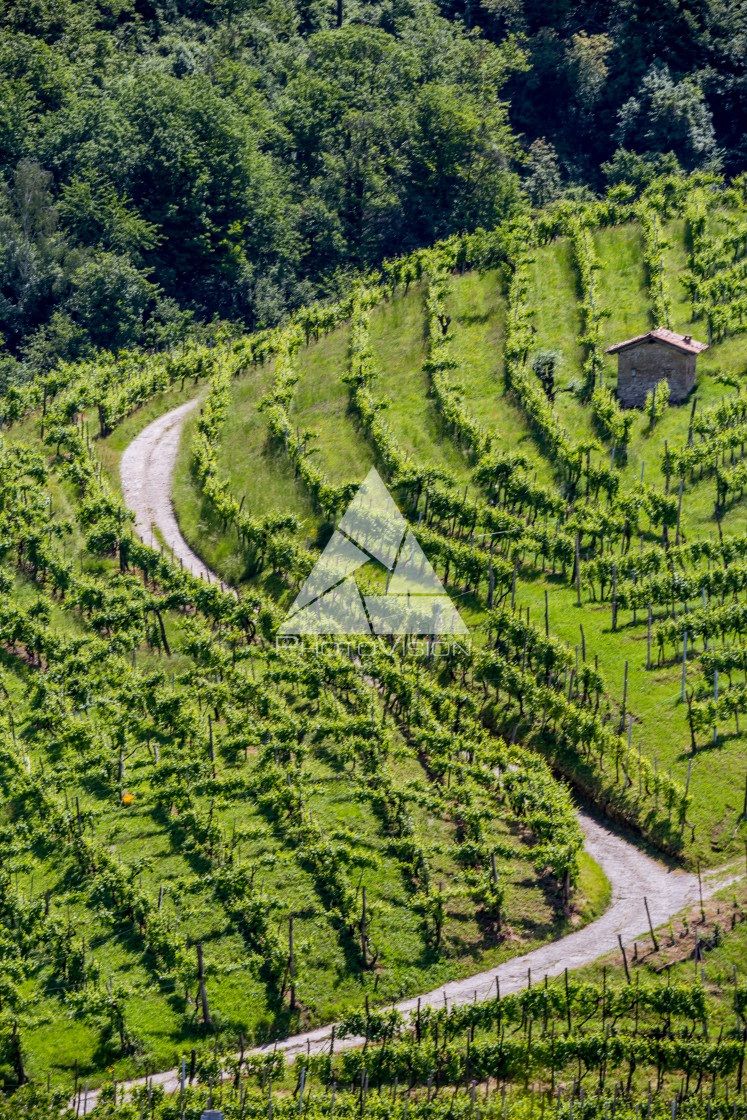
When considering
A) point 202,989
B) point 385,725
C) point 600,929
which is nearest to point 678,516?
point 385,725

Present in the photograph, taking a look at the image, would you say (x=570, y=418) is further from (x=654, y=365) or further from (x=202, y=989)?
(x=202, y=989)

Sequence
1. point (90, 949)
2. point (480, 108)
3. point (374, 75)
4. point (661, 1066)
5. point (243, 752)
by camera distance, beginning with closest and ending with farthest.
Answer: point (661, 1066) < point (90, 949) < point (243, 752) < point (480, 108) < point (374, 75)

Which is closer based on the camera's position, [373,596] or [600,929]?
[600,929]

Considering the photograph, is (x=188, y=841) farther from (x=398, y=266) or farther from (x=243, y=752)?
(x=398, y=266)

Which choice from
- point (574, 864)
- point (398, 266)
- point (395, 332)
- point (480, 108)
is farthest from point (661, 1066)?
point (480, 108)

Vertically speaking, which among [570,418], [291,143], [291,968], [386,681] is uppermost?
[291,143]

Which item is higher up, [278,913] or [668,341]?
[668,341]

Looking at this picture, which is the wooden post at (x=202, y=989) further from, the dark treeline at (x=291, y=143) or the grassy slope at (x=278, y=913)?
the dark treeline at (x=291, y=143)

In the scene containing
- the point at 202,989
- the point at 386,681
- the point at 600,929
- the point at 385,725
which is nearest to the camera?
the point at 202,989
